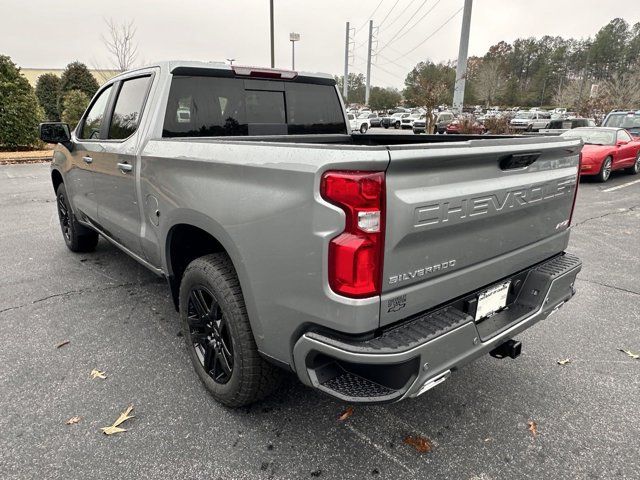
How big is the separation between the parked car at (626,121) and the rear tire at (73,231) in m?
16.5

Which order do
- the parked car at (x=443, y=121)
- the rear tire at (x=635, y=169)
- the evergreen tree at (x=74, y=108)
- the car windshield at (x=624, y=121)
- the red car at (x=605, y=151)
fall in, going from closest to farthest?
the red car at (x=605, y=151) → the rear tire at (x=635, y=169) → the car windshield at (x=624, y=121) → the evergreen tree at (x=74, y=108) → the parked car at (x=443, y=121)

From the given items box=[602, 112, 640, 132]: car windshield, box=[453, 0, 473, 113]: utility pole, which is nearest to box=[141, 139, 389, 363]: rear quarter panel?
box=[602, 112, 640, 132]: car windshield

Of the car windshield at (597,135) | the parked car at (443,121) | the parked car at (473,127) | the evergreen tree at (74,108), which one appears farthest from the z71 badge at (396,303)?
the evergreen tree at (74,108)

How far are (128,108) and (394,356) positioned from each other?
2952 mm

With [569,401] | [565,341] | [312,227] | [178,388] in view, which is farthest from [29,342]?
[565,341]

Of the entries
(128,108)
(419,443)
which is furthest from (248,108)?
(419,443)

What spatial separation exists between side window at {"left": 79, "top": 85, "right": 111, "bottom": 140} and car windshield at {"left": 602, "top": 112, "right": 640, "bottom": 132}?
16.5 metres

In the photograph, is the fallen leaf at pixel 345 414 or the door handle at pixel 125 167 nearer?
the fallen leaf at pixel 345 414

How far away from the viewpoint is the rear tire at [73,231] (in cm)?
503

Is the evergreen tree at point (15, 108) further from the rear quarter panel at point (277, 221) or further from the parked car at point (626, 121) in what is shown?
the parked car at point (626, 121)

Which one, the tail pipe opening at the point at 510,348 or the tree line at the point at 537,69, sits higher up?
the tree line at the point at 537,69

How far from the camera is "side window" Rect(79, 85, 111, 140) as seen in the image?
155 inches

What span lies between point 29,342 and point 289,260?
2597 mm

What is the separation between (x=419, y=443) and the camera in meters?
2.27
